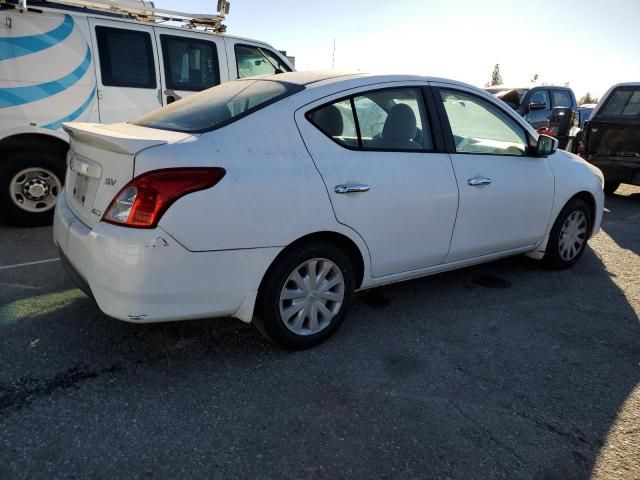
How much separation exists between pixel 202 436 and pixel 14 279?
252 centimetres

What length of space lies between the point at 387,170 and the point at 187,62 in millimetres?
3936

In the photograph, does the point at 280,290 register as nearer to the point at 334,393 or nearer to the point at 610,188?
the point at 334,393

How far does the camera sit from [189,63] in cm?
606

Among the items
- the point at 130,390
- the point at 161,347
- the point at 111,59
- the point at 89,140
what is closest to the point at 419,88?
the point at 89,140

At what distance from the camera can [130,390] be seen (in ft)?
8.40

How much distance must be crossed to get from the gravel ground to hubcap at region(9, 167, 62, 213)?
1.78 meters

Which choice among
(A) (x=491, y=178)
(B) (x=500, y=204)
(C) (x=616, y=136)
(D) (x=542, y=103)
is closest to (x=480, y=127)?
(A) (x=491, y=178)

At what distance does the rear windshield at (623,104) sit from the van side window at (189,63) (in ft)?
20.8

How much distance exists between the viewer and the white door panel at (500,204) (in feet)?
11.7

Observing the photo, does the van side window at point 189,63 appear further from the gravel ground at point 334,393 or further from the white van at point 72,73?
the gravel ground at point 334,393

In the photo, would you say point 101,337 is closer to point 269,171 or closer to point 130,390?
point 130,390

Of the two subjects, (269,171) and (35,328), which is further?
(35,328)

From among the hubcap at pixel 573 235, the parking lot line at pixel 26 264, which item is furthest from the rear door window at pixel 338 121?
the parking lot line at pixel 26 264

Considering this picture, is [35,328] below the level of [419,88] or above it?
below
